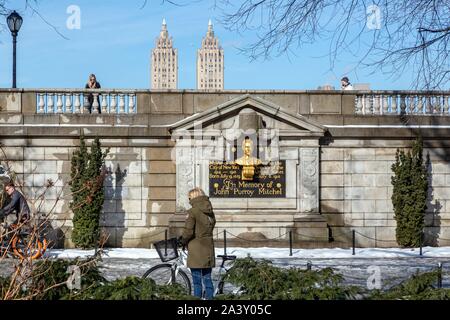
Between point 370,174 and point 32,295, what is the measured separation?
1889 centimetres

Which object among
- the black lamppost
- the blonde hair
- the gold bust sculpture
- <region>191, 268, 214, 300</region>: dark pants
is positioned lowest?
<region>191, 268, 214, 300</region>: dark pants

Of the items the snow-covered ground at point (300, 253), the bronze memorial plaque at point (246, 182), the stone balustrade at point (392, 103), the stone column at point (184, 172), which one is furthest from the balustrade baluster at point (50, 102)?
the stone balustrade at point (392, 103)

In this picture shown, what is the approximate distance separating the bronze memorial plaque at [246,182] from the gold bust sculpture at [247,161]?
186 mm

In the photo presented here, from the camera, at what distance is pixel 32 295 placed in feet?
23.9

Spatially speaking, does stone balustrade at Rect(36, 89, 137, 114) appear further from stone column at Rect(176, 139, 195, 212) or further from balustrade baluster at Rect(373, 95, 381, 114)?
balustrade baluster at Rect(373, 95, 381, 114)

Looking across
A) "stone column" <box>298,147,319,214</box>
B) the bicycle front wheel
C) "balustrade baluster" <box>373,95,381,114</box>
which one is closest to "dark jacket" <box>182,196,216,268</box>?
the bicycle front wheel

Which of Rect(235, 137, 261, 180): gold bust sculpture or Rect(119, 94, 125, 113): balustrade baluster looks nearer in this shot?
Rect(235, 137, 261, 180): gold bust sculpture

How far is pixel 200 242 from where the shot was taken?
1230 cm

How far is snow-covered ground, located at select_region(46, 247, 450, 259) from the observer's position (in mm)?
21953

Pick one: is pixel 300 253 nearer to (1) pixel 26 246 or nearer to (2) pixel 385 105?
(2) pixel 385 105

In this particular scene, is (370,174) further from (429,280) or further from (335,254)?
(429,280)

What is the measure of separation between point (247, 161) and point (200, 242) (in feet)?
39.4

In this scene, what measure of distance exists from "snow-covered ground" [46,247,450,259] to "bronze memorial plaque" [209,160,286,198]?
1.83 meters
